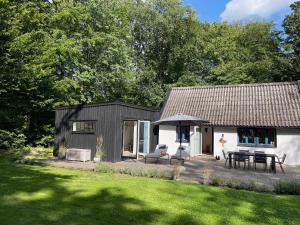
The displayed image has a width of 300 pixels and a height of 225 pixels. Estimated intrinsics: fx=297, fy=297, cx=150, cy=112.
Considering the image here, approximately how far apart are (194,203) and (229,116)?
13.3 m

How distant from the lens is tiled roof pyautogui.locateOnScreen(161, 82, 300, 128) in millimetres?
18656

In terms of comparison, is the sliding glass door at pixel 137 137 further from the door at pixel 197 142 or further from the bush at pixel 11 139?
the bush at pixel 11 139

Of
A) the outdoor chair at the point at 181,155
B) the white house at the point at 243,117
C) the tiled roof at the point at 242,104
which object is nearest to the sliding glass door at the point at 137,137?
the white house at the point at 243,117

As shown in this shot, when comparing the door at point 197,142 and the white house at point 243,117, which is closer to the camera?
the white house at point 243,117

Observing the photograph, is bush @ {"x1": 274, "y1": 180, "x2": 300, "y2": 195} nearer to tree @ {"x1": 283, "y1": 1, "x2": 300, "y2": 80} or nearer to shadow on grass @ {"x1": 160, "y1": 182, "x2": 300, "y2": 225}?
shadow on grass @ {"x1": 160, "y1": 182, "x2": 300, "y2": 225}

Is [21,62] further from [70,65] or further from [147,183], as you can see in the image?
[147,183]

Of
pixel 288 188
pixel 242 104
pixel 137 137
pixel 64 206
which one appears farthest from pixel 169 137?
pixel 64 206

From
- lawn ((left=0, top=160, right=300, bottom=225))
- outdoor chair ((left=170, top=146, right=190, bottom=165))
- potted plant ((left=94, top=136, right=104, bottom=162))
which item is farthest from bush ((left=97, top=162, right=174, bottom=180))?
outdoor chair ((left=170, top=146, right=190, bottom=165))

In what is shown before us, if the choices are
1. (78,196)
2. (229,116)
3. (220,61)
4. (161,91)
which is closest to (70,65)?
(161,91)

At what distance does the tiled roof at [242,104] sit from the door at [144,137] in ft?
9.00

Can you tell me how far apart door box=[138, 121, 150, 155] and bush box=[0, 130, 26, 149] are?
8.59m

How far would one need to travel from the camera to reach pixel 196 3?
36.5 meters

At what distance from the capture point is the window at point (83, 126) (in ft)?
58.5

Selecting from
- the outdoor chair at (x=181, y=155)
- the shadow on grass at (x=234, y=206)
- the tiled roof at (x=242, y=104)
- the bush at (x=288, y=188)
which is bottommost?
the shadow on grass at (x=234, y=206)
